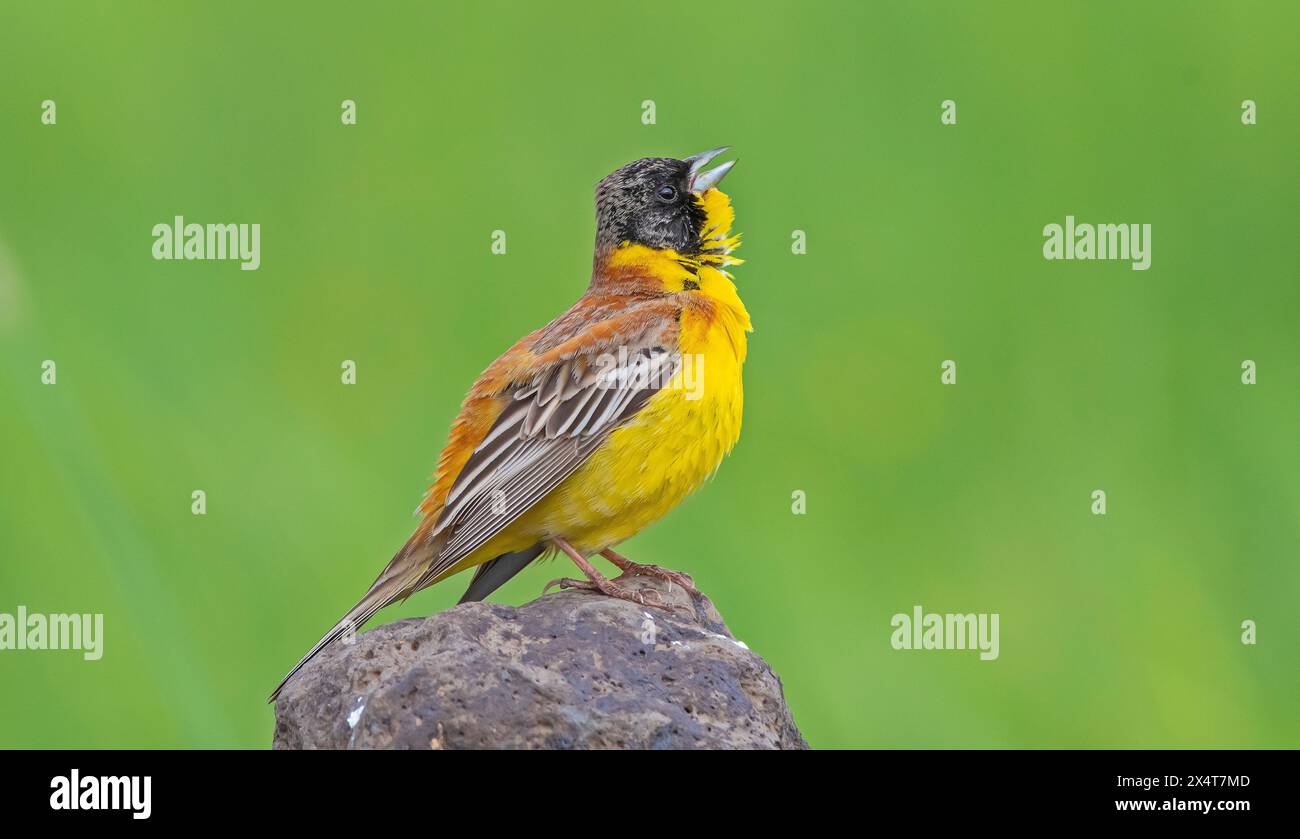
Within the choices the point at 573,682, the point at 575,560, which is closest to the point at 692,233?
the point at 575,560

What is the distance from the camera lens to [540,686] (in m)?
6.33

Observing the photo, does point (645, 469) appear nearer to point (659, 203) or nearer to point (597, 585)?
point (597, 585)

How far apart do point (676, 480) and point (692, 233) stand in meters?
1.68

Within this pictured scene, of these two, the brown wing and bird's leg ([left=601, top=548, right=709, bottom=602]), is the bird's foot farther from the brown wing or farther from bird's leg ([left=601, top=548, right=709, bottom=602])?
the brown wing

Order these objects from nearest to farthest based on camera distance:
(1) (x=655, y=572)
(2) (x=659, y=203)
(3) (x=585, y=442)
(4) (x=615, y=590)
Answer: (4) (x=615, y=590), (3) (x=585, y=442), (1) (x=655, y=572), (2) (x=659, y=203)

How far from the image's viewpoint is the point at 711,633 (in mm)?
7227

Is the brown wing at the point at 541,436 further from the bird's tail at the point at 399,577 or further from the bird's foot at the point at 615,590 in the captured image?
the bird's foot at the point at 615,590

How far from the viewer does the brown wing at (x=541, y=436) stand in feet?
25.9

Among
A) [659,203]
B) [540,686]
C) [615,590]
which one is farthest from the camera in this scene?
[659,203]

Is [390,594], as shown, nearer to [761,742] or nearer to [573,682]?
[573,682]

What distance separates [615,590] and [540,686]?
5.01 ft

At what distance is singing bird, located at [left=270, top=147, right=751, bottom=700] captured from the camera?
26.2ft

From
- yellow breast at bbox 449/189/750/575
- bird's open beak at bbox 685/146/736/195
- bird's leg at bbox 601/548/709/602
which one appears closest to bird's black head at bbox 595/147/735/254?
bird's open beak at bbox 685/146/736/195

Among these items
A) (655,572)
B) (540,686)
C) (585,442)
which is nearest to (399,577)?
(585,442)
